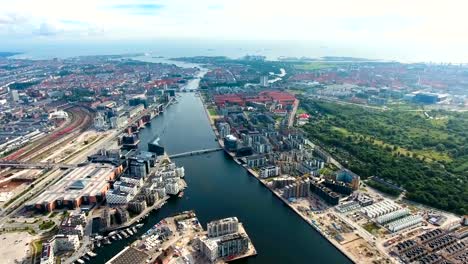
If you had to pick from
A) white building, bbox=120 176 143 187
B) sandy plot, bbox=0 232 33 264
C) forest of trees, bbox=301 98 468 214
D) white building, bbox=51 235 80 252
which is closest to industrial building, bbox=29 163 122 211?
white building, bbox=120 176 143 187

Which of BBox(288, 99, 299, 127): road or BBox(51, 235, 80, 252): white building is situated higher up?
BBox(288, 99, 299, 127): road

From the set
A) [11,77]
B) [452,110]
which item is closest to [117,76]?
[11,77]

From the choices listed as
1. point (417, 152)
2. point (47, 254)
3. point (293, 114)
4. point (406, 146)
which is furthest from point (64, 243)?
point (293, 114)

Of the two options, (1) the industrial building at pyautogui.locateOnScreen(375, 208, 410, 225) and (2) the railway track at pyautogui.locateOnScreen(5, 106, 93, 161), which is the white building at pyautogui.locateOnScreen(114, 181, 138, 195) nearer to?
(2) the railway track at pyautogui.locateOnScreen(5, 106, 93, 161)

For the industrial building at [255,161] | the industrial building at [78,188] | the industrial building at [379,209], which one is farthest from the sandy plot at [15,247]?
the industrial building at [379,209]

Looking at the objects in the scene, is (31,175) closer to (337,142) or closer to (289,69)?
(337,142)

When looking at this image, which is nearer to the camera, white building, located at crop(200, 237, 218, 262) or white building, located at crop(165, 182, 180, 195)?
white building, located at crop(200, 237, 218, 262)
